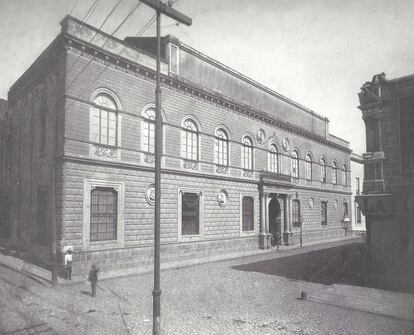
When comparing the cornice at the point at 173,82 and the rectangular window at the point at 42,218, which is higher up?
the cornice at the point at 173,82

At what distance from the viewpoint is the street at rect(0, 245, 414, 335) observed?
27.3ft

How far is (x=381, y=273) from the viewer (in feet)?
39.2

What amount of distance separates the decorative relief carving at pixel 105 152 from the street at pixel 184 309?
570cm

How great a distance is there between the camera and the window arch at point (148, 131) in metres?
17.2

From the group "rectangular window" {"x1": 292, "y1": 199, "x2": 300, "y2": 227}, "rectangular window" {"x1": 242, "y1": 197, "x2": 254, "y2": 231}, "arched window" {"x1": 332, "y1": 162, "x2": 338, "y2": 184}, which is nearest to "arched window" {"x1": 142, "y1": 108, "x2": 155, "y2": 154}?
"rectangular window" {"x1": 242, "y1": 197, "x2": 254, "y2": 231}

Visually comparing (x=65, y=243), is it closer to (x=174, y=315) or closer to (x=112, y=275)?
(x=112, y=275)

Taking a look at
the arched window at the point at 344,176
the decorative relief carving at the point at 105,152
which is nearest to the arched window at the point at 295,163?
the arched window at the point at 344,176

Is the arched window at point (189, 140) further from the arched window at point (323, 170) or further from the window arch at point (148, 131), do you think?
the arched window at point (323, 170)

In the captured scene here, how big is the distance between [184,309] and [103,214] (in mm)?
7205

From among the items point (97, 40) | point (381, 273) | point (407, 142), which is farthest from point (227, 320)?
point (97, 40)

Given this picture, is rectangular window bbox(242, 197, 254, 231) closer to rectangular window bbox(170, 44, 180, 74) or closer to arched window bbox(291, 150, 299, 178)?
arched window bbox(291, 150, 299, 178)

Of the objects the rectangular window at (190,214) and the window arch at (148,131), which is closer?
the window arch at (148,131)

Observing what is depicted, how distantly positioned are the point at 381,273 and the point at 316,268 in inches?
200

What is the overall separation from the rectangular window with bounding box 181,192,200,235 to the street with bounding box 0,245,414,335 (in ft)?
16.2
